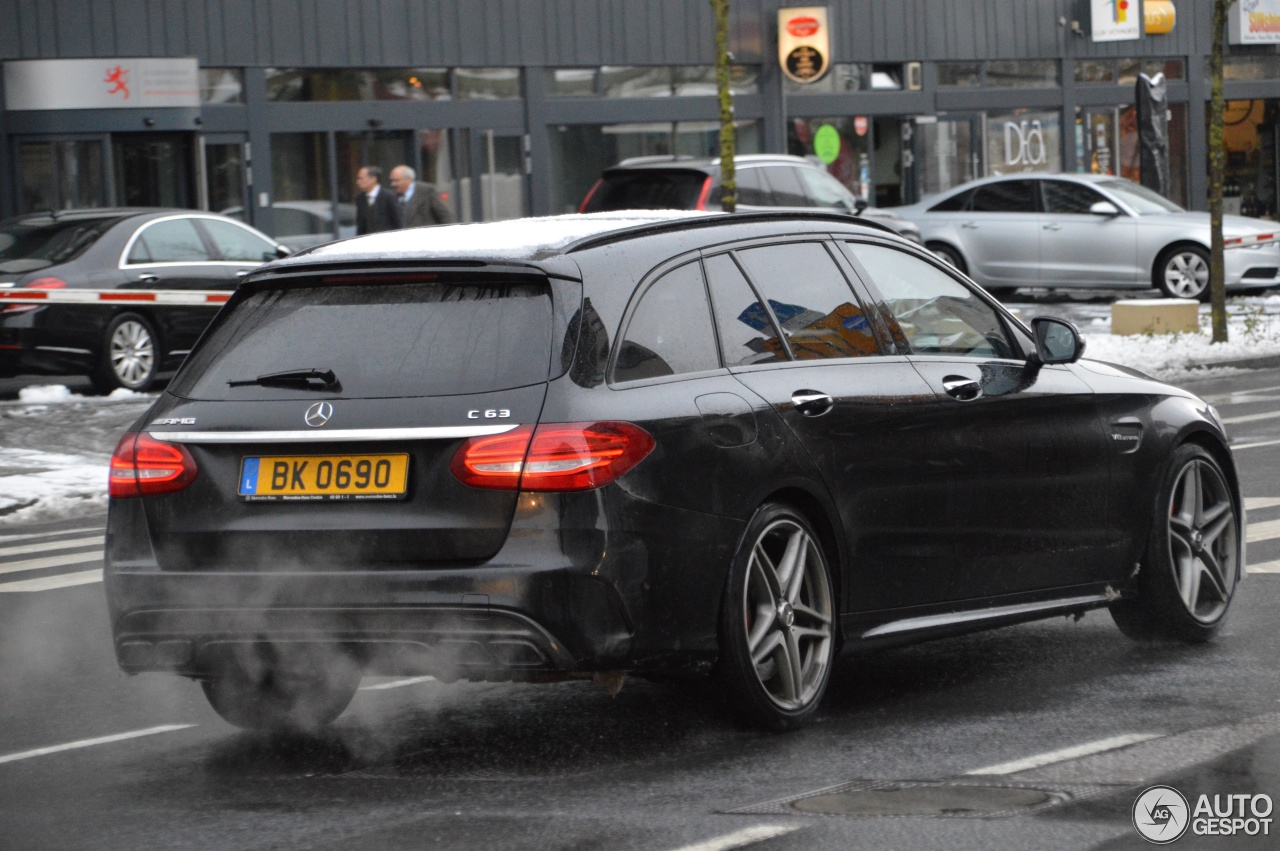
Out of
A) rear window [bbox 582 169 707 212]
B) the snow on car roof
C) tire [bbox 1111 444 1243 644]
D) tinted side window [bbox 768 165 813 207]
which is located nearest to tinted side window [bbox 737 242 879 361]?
the snow on car roof

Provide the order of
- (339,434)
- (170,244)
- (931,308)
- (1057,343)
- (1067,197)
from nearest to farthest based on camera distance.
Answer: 1. (339,434)
2. (931,308)
3. (1057,343)
4. (170,244)
5. (1067,197)

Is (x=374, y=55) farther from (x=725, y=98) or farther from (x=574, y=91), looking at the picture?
(x=725, y=98)

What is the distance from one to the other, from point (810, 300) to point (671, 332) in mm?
735

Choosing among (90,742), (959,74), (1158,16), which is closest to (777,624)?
(90,742)

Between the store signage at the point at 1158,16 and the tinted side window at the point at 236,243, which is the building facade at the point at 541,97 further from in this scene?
the tinted side window at the point at 236,243

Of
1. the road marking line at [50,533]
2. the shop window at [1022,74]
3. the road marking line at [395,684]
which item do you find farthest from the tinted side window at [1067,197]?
the road marking line at [395,684]

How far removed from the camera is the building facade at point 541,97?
2767 centimetres

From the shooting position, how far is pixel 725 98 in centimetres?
2039

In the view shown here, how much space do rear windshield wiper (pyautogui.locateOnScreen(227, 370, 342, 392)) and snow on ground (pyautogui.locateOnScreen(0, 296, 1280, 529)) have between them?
17.3 feet

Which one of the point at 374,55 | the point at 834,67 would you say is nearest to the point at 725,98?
the point at 374,55

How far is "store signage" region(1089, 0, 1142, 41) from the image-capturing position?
39594 millimetres

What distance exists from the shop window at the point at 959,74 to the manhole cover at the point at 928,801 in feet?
111

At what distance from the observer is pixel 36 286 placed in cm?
1788

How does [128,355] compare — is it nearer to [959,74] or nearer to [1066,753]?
[1066,753]
